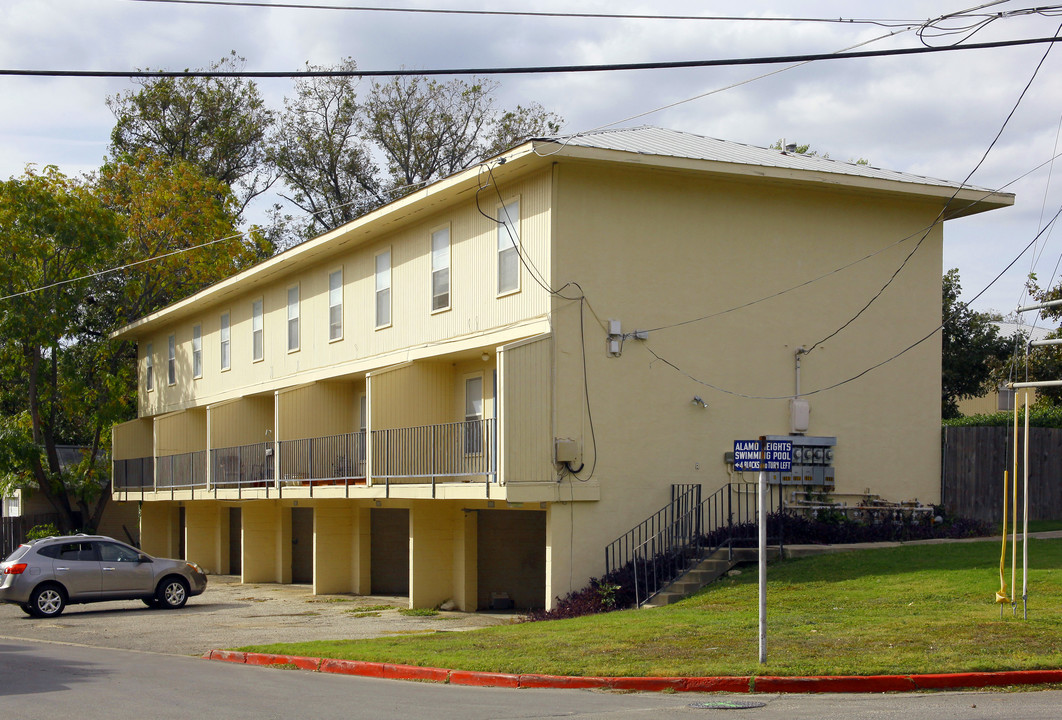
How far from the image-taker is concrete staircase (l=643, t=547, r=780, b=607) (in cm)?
1802

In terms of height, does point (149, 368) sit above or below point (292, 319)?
below

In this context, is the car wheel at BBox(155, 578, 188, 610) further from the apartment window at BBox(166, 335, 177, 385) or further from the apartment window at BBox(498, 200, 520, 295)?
the apartment window at BBox(166, 335, 177, 385)

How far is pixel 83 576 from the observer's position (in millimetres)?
22766

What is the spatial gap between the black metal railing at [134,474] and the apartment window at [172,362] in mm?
3029

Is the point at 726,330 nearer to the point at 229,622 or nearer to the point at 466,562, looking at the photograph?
the point at 466,562

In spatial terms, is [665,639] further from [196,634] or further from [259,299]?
[259,299]

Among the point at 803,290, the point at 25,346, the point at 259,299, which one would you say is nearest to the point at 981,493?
the point at 803,290

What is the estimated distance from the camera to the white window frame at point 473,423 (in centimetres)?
1976

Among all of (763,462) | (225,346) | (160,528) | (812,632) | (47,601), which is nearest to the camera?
(763,462)

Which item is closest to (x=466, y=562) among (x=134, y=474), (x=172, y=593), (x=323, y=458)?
(x=323, y=458)

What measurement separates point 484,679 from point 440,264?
1196 cm

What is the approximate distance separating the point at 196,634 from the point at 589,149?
10.3 m

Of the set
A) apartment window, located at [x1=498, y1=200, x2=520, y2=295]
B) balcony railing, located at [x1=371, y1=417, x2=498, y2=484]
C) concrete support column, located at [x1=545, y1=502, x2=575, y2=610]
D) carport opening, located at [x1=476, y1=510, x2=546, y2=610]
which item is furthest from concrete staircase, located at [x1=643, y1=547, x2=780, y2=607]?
apartment window, located at [x1=498, y1=200, x2=520, y2=295]

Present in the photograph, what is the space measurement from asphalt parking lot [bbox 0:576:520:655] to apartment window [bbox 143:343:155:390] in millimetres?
15721
